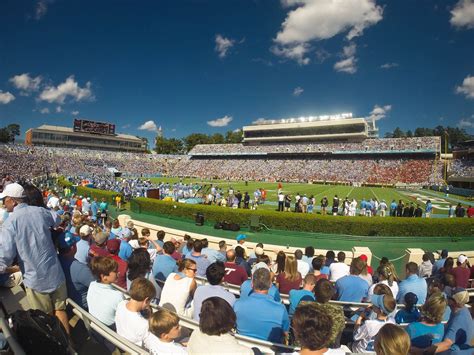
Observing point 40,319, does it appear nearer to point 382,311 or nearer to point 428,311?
point 382,311

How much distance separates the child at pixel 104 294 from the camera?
343cm

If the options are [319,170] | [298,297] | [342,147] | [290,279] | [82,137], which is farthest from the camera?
[82,137]

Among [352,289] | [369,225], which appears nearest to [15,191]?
[352,289]

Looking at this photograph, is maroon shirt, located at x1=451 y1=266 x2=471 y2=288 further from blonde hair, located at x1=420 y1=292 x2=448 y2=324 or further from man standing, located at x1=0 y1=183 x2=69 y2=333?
man standing, located at x1=0 y1=183 x2=69 y2=333

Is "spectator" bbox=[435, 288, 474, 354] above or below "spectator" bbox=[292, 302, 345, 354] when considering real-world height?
below

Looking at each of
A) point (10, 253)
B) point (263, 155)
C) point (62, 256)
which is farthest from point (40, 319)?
point (263, 155)

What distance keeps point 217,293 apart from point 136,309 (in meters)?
1.01

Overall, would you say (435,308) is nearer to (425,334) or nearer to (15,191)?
(425,334)

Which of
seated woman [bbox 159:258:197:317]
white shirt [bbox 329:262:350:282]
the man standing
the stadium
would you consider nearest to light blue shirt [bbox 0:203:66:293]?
the man standing

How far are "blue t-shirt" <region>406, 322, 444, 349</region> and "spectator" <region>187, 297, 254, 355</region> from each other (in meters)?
2.14

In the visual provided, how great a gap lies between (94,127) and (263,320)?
112933 millimetres

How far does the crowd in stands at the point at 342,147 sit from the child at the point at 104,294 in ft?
205

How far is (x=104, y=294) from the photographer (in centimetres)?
347

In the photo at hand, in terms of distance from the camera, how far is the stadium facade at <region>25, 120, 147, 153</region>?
92.2m
